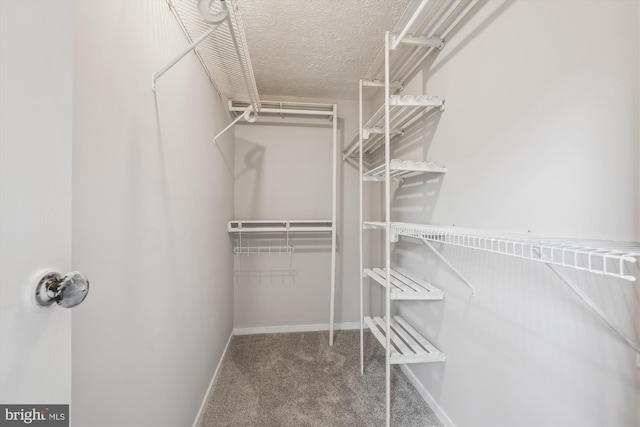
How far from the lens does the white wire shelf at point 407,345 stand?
138 centimetres

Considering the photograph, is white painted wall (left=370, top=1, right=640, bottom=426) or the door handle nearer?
the door handle

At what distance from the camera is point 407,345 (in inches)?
60.9

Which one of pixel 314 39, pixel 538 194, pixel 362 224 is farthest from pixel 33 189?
pixel 314 39

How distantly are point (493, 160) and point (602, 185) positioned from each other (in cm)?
40

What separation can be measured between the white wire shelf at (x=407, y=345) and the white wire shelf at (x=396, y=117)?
4.39 ft

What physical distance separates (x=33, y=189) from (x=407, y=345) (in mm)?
1775

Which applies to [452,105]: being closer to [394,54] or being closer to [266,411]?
[394,54]

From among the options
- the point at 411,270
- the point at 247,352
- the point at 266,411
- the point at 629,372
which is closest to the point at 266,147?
the point at 411,270

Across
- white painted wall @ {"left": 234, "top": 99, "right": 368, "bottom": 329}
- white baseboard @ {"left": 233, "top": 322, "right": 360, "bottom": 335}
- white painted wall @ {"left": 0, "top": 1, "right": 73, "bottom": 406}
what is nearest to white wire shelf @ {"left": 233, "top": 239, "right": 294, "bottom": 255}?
white painted wall @ {"left": 234, "top": 99, "right": 368, "bottom": 329}

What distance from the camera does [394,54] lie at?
5.77ft

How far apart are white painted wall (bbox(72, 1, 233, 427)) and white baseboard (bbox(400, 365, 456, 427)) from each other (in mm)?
1432

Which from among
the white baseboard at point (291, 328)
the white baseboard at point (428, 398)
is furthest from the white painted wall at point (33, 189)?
the white baseboard at point (291, 328)

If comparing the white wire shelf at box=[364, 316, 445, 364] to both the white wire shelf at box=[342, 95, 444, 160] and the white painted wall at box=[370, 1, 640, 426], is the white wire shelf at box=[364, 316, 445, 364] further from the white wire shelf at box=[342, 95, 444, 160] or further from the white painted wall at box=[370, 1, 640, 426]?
the white wire shelf at box=[342, 95, 444, 160]

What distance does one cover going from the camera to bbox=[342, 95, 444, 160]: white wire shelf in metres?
1.36
